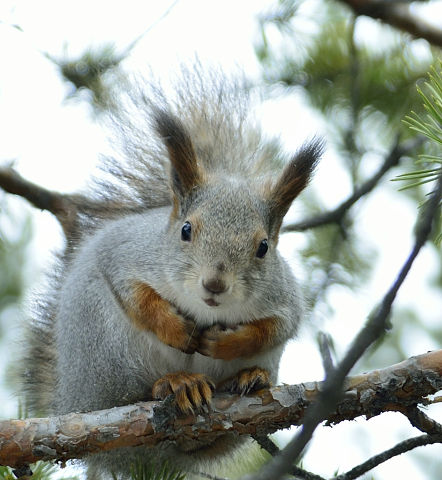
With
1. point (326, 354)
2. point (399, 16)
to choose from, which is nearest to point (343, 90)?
point (399, 16)

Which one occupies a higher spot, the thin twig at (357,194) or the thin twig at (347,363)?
the thin twig at (357,194)

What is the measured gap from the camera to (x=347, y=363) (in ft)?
3.03

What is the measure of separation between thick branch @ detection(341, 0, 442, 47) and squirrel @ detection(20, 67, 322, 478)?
534 mm

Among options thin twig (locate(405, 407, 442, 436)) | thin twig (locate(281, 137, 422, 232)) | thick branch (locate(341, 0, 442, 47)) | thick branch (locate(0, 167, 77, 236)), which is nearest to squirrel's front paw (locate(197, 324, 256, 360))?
thin twig (locate(405, 407, 442, 436))

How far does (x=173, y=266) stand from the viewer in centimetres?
229

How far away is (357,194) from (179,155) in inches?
26.1

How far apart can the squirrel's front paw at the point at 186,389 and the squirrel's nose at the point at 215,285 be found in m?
0.31

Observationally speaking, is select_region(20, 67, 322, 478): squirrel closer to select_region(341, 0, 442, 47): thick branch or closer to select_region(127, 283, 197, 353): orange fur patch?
select_region(127, 283, 197, 353): orange fur patch

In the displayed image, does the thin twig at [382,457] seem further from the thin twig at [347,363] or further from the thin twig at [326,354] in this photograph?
the thin twig at [347,363]

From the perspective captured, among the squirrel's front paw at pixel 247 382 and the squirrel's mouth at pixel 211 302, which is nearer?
the squirrel's mouth at pixel 211 302

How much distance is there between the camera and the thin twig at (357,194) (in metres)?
2.24

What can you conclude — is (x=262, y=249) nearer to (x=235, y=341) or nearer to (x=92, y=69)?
(x=235, y=341)

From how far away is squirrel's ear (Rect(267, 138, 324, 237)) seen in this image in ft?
8.11

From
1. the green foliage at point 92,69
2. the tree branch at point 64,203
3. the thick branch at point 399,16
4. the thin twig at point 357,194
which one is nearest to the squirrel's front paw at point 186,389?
the thin twig at point 357,194
